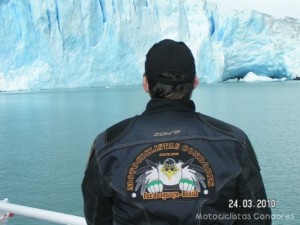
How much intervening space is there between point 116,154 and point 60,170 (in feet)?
24.4

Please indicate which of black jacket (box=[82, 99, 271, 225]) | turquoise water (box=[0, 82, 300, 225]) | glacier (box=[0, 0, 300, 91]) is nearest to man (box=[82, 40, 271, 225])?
black jacket (box=[82, 99, 271, 225])

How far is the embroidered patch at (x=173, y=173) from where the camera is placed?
34.7 inches

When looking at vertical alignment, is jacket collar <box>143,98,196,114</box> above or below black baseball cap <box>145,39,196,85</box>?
below

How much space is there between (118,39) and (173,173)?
1029 inches

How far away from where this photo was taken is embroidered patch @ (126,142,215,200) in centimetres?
88

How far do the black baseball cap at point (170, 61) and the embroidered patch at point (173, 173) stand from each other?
5.9 inches

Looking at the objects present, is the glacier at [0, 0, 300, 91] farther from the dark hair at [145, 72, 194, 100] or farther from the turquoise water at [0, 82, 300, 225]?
the dark hair at [145, 72, 194, 100]

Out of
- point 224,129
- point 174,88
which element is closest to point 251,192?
point 224,129

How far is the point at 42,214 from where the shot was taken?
151cm

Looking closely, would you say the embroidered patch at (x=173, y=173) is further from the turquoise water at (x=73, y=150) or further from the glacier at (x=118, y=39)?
the glacier at (x=118, y=39)

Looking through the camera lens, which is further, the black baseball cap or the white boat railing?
the white boat railing

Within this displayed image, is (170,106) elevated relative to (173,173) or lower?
elevated

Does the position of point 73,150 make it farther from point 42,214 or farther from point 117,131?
point 117,131

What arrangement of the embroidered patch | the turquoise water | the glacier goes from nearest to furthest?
1. the embroidered patch
2. the turquoise water
3. the glacier
